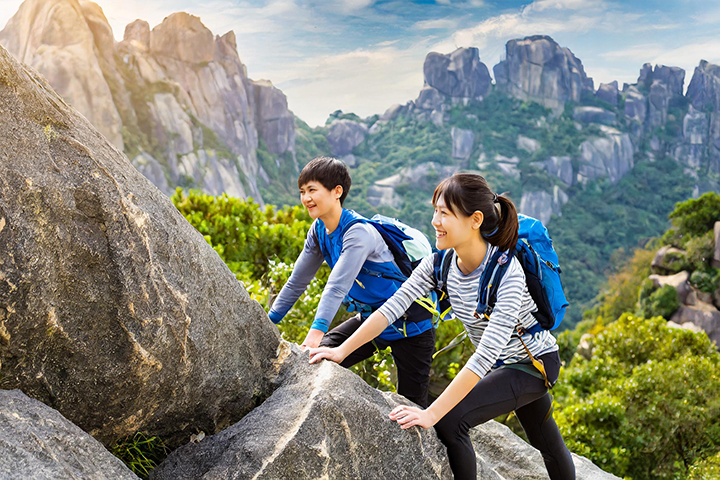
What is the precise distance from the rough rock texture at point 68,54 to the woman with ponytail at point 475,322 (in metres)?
62.0

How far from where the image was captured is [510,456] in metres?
4.62

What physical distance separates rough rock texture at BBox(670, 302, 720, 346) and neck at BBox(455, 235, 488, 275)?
34.7 m

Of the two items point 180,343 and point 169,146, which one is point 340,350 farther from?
point 169,146

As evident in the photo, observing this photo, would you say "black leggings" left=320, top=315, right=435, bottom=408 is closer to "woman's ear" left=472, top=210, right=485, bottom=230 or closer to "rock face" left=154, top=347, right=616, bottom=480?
"rock face" left=154, top=347, right=616, bottom=480

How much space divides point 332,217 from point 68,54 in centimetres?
6601

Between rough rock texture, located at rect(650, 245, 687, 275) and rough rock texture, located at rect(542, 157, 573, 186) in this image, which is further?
rough rock texture, located at rect(542, 157, 573, 186)

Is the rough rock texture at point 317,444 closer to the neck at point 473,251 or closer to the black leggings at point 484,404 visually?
the black leggings at point 484,404

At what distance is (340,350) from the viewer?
11.4 feet

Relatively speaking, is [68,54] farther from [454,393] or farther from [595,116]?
[595,116]

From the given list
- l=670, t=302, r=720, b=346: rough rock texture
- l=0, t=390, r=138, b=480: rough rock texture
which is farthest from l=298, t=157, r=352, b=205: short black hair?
l=670, t=302, r=720, b=346: rough rock texture

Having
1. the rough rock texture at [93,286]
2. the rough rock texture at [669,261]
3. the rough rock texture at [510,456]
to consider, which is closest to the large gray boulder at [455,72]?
the rough rock texture at [669,261]

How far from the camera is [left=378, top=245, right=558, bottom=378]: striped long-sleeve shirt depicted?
295 centimetres

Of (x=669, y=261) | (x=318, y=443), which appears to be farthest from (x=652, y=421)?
(x=669, y=261)

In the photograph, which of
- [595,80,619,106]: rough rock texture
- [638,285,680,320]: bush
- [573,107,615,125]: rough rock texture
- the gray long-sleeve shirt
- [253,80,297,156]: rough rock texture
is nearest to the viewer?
the gray long-sleeve shirt
